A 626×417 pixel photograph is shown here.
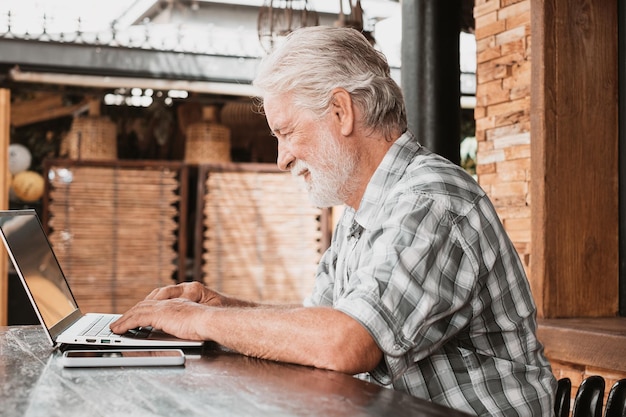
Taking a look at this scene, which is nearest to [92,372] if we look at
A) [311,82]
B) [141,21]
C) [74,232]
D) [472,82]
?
[311,82]

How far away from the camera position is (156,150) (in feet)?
28.6

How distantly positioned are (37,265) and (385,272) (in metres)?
0.91

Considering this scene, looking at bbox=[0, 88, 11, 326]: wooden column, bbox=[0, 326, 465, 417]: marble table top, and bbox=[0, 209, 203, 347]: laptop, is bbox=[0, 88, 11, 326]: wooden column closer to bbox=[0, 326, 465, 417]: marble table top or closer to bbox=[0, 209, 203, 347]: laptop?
bbox=[0, 209, 203, 347]: laptop

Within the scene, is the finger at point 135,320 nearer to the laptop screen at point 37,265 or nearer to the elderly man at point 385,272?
the elderly man at point 385,272

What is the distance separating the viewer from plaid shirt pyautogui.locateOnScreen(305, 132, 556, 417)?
1.53 metres

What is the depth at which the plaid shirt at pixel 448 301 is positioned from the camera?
153 cm

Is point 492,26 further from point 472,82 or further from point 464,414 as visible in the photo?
point 472,82

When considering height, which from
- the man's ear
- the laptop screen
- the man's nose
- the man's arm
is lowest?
the man's arm

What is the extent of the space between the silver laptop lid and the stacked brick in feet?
6.03

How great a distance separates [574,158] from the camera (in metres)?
3.06

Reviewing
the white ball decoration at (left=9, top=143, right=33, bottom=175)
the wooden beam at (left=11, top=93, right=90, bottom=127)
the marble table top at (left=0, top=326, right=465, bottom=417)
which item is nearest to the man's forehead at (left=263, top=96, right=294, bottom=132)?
the marble table top at (left=0, top=326, right=465, bottom=417)

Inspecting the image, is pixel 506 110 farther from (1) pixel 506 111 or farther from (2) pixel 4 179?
(2) pixel 4 179

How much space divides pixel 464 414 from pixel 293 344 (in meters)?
0.46

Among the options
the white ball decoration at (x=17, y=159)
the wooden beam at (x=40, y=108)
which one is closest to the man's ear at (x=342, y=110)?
the white ball decoration at (x=17, y=159)
